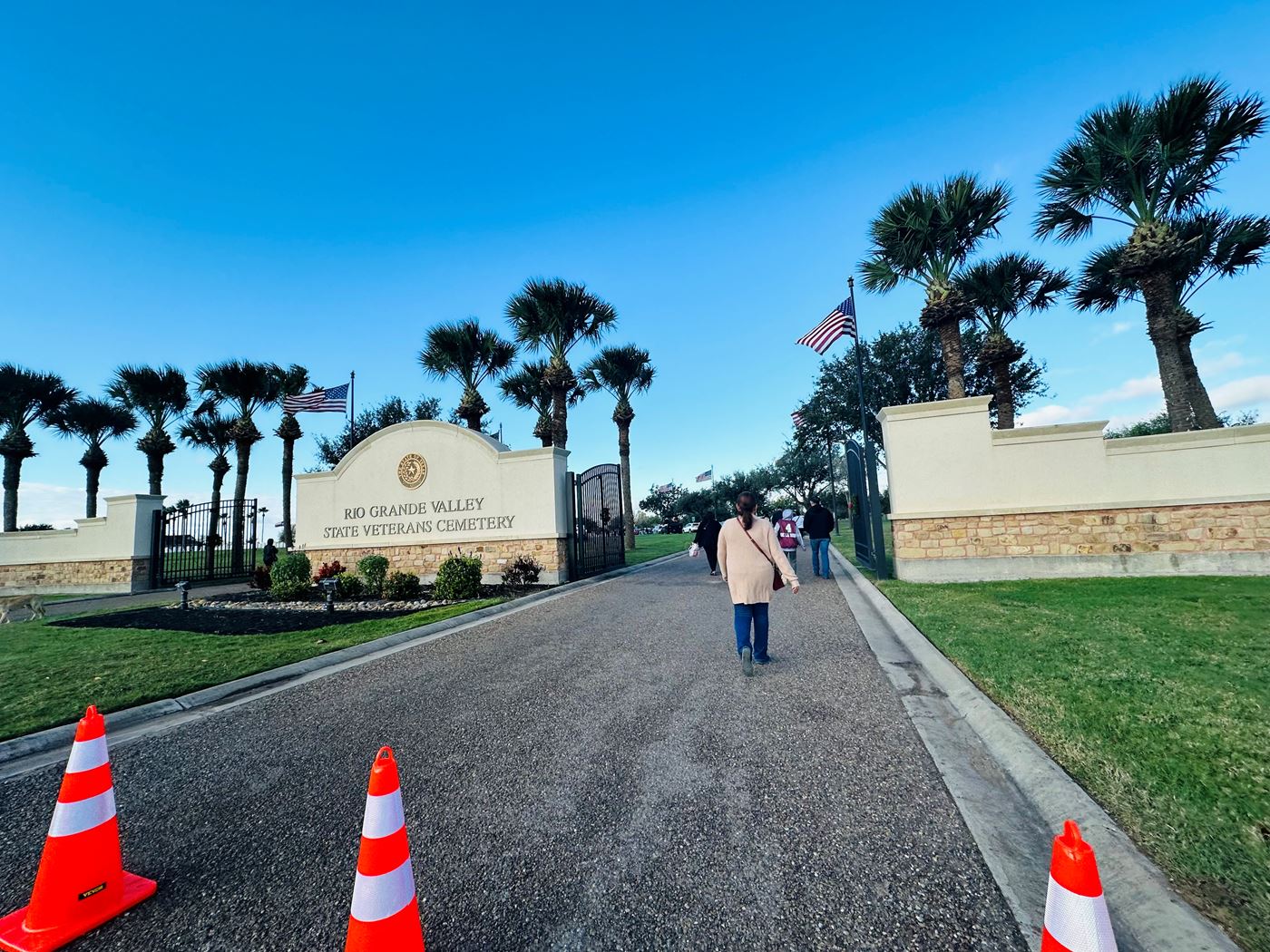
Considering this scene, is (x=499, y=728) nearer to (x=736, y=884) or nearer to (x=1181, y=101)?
(x=736, y=884)

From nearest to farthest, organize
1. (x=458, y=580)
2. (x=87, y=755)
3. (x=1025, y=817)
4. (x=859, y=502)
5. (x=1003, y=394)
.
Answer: (x=87, y=755), (x=1025, y=817), (x=458, y=580), (x=859, y=502), (x=1003, y=394)

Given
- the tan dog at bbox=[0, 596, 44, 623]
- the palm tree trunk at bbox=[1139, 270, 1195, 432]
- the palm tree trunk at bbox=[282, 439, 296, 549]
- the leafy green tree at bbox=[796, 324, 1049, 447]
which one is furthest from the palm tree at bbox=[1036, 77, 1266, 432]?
the palm tree trunk at bbox=[282, 439, 296, 549]

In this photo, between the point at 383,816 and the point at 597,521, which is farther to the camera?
the point at 597,521

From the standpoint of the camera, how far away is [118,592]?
16.5 m

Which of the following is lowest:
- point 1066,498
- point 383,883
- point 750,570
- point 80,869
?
point 80,869

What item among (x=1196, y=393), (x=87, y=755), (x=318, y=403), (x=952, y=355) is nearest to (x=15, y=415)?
(x=318, y=403)

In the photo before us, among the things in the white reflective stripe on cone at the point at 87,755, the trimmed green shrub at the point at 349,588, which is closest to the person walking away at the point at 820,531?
the trimmed green shrub at the point at 349,588

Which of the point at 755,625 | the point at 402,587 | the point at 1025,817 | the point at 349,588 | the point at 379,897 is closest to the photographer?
the point at 379,897

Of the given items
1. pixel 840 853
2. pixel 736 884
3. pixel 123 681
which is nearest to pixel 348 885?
pixel 736 884

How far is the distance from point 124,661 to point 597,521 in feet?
37.4

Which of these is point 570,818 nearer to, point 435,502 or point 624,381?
point 435,502

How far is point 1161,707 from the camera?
3578 mm

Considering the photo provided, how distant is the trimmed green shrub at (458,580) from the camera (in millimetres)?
11789

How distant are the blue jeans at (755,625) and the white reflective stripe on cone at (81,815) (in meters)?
4.57
